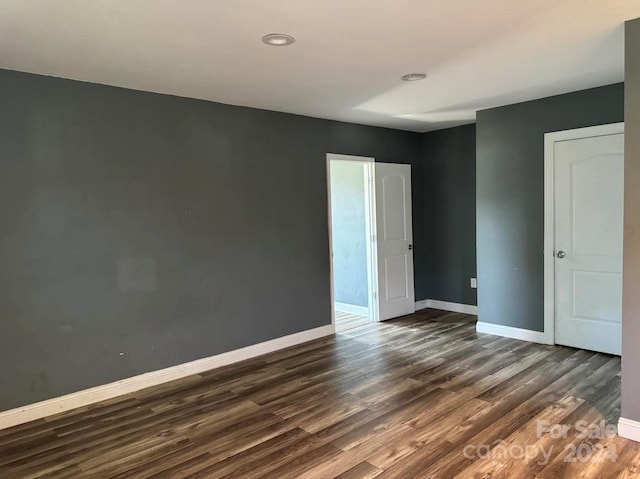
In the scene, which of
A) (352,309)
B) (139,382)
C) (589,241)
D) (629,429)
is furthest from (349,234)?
(629,429)

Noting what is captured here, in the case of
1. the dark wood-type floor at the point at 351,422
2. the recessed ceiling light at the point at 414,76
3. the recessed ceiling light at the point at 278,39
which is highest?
the recessed ceiling light at the point at 414,76

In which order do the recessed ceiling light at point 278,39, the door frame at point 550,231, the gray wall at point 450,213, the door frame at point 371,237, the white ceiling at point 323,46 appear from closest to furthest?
the white ceiling at point 323,46 < the recessed ceiling light at point 278,39 < the door frame at point 550,231 < the door frame at point 371,237 < the gray wall at point 450,213

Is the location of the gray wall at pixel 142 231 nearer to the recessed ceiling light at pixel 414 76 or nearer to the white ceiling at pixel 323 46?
the white ceiling at pixel 323 46

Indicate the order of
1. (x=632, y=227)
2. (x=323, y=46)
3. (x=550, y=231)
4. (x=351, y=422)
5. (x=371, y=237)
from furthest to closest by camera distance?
(x=371, y=237) < (x=550, y=231) < (x=351, y=422) < (x=323, y=46) < (x=632, y=227)

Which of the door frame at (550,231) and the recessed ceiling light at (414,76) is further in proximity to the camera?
the door frame at (550,231)

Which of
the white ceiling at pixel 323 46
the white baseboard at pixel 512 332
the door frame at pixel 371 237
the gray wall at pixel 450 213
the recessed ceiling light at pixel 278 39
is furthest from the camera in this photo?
the gray wall at pixel 450 213

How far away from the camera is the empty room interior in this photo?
2488mm

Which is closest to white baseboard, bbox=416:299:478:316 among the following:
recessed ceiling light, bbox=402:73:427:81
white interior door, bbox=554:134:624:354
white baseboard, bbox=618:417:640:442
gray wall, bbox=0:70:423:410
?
white interior door, bbox=554:134:624:354

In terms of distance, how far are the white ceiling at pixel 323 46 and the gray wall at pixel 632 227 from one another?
25cm

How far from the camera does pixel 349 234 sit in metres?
6.14

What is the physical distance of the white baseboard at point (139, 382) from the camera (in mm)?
3113

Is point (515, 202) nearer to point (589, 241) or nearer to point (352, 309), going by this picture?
point (589, 241)

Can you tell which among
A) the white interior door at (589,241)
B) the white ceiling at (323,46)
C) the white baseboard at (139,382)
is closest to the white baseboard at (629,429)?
the white interior door at (589,241)

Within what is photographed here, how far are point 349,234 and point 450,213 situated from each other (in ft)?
4.47
